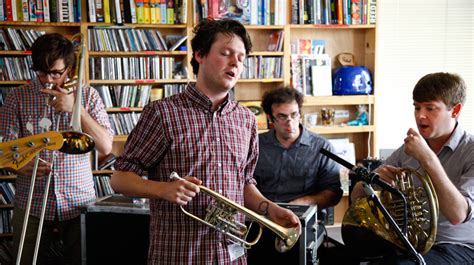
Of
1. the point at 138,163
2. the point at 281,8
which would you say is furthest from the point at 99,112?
the point at 281,8

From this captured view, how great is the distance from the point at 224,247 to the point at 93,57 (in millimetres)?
3133

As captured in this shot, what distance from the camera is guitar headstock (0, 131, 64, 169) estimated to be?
172 centimetres

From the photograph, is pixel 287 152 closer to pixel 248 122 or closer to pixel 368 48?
pixel 248 122

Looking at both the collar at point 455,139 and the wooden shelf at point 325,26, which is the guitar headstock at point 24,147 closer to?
the collar at point 455,139

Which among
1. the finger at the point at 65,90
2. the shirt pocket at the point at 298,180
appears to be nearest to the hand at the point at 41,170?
the finger at the point at 65,90

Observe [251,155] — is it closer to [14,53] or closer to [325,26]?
[14,53]

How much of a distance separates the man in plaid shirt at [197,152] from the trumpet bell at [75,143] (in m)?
0.12

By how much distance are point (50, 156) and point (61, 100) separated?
29cm

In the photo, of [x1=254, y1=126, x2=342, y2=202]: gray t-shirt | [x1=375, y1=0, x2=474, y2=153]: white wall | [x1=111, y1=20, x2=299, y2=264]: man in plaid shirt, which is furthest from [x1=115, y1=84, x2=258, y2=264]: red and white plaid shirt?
[x1=375, y1=0, x2=474, y2=153]: white wall

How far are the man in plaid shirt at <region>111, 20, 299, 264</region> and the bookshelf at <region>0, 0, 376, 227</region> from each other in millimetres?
2858

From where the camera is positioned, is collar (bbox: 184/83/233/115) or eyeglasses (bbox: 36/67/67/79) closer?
collar (bbox: 184/83/233/115)

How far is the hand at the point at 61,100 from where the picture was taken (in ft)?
8.55

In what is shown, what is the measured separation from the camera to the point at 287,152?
137 inches

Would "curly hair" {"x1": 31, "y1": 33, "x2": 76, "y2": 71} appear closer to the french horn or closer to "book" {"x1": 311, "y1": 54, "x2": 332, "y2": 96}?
the french horn
